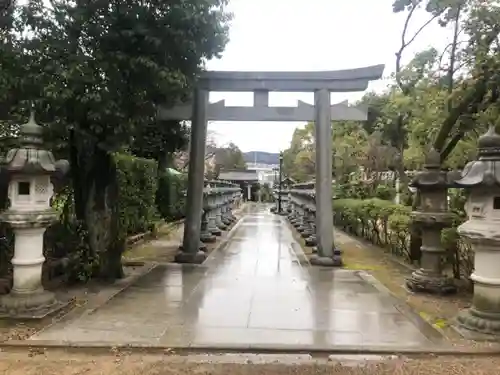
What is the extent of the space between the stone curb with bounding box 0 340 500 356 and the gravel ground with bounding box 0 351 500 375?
0.34 ft

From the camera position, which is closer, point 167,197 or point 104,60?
point 104,60

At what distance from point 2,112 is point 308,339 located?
221 inches

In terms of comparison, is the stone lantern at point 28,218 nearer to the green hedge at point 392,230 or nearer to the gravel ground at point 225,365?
the gravel ground at point 225,365

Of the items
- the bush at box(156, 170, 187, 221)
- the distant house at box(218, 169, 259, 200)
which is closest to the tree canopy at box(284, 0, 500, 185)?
the bush at box(156, 170, 187, 221)

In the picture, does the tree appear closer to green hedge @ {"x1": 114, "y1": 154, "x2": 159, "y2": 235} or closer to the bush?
green hedge @ {"x1": 114, "y1": 154, "x2": 159, "y2": 235}

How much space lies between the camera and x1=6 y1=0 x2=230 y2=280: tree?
21.6 feet

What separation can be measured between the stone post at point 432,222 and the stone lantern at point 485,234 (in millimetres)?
1583

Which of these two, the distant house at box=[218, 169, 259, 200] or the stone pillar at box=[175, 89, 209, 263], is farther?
the distant house at box=[218, 169, 259, 200]

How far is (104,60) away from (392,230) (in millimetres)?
8128

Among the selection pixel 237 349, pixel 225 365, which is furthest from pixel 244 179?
pixel 225 365

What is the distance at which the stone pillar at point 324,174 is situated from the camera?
1047cm

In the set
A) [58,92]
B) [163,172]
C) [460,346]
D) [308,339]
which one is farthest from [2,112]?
[163,172]

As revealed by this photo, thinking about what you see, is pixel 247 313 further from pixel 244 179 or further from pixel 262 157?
pixel 262 157

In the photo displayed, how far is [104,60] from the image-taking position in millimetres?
6809
